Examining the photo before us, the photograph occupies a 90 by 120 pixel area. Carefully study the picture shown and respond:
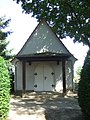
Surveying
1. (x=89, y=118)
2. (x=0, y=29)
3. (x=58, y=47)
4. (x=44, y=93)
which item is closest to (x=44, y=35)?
(x=58, y=47)

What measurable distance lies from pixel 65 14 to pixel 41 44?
6.02 m

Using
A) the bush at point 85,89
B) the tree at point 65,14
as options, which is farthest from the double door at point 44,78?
the bush at point 85,89

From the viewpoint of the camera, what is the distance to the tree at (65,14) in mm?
26016

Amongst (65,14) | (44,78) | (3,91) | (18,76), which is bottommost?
Answer: (3,91)

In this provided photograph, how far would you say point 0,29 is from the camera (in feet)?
92.1

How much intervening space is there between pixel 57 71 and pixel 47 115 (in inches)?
425

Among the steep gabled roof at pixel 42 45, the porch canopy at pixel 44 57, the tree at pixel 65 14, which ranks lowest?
the porch canopy at pixel 44 57

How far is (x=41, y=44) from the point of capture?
2272 cm

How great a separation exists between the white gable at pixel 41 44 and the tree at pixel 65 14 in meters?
4.45

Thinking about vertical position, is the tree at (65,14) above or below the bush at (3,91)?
above

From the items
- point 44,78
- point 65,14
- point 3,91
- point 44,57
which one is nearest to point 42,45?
point 44,57

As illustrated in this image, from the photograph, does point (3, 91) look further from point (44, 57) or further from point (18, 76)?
point (18, 76)

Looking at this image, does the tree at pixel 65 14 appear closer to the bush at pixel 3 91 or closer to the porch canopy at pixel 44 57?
the porch canopy at pixel 44 57

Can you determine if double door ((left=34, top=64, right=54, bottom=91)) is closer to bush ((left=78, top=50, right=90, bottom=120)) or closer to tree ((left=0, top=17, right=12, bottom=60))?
tree ((left=0, top=17, right=12, bottom=60))
